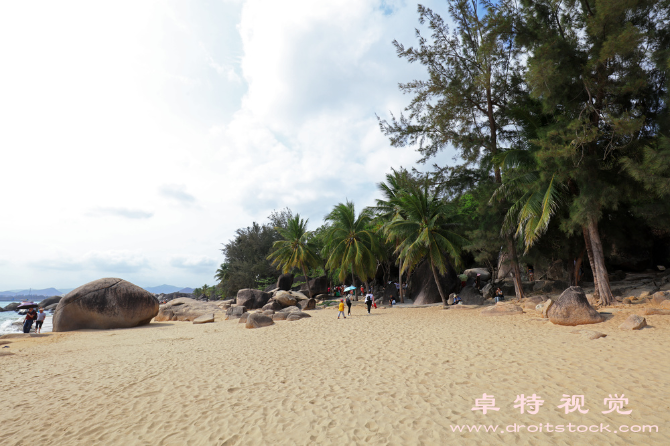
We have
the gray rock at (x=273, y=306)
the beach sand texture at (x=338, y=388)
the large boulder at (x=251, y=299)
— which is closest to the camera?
the beach sand texture at (x=338, y=388)

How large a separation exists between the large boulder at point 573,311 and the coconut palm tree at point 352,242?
46.8 ft

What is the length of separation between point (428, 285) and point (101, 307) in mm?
20452

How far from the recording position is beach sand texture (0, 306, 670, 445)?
14.3ft

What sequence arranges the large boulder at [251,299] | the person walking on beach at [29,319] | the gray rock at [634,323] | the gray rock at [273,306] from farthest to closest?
the large boulder at [251,299], the gray rock at [273,306], the person walking on beach at [29,319], the gray rock at [634,323]

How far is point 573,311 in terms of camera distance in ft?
33.8

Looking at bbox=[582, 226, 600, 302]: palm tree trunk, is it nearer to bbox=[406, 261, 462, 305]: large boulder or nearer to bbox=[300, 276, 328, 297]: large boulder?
bbox=[406, 261, 462, 305]: large boulder

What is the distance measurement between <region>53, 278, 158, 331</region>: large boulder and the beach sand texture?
16.9 ft

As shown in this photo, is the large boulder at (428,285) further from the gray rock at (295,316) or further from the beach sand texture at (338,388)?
the beach sand texture at (338,388)

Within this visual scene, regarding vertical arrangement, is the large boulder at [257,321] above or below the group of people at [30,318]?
below

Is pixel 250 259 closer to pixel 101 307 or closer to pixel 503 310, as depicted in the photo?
pixel 101 307

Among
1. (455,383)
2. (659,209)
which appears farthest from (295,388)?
(659,209)

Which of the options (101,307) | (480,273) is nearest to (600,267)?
(480,273)

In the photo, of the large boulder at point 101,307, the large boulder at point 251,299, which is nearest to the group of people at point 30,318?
the large boulder at point 101,307

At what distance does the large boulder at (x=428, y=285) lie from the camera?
74.5 ft
